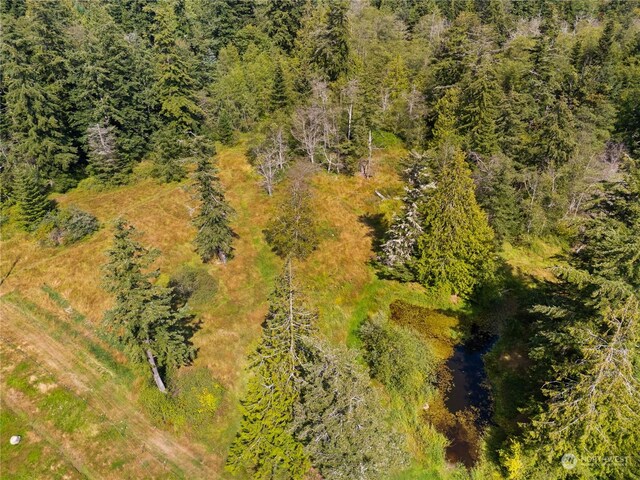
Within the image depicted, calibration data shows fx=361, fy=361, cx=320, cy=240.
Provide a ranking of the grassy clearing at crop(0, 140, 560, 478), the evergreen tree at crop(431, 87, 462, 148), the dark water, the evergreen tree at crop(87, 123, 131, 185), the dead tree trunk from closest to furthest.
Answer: the dead tree trunk → the dark water → the grassy clearing at crop(0, 140, 560, 478) → the evergreen tree at crop(87, 123, 131, 185) → the evergreen tree at crop(431, 87, 462, 148)

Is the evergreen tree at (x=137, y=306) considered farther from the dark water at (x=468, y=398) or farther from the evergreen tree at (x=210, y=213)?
the dark water at (x=468, y=398)

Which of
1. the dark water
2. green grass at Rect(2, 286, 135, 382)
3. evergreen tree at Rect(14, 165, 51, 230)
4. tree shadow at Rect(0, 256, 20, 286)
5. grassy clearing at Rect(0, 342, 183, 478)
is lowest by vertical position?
the dark water

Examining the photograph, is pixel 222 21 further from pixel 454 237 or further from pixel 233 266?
pixel 454 237

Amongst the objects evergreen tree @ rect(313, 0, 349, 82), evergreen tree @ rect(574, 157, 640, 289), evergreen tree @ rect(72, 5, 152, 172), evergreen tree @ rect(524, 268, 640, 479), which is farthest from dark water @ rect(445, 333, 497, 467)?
evergreen tree @ rect(72, 5, 152, 172)

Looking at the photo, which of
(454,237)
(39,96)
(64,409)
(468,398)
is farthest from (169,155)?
(468,398)
